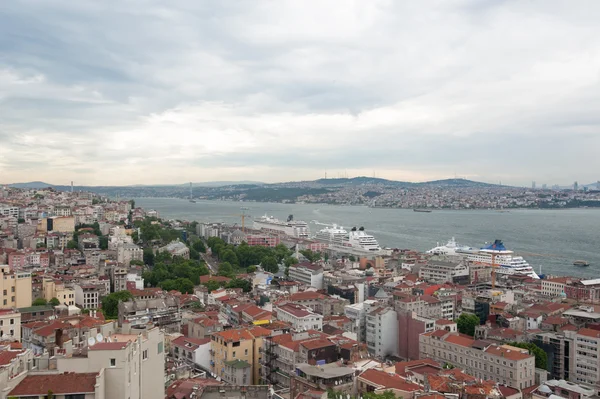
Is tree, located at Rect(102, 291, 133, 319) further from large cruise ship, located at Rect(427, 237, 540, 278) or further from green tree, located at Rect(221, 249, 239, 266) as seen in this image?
large cruise ship, located at Rect(427, 237, 540, 278)

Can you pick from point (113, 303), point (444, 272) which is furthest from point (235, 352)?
point (444, 272)

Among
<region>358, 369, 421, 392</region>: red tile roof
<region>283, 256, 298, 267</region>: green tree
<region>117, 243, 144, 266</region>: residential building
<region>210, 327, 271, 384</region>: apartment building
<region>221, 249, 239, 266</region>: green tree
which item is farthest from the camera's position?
<region>221, 249, 239, 266</region>: green tree

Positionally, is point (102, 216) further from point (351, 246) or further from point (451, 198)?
point (451, 198)

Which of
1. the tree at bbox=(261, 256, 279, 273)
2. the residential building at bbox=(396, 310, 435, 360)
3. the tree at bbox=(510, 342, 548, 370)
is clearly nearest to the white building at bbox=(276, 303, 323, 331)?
the residential building at bbox=(396, 310, 435, 360)

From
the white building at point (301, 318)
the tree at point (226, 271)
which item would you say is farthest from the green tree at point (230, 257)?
the white building at point (301, 318)

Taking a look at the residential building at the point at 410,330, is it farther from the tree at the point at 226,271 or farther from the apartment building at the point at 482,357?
the tree at the point at 226,271

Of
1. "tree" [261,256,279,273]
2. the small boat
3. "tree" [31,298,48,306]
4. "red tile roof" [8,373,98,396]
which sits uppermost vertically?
"red tile roof" [8,373,98,396]

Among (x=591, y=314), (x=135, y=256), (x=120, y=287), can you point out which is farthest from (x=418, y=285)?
(x=135, y=256)

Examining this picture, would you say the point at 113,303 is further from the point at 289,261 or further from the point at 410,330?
the point at 289,261
